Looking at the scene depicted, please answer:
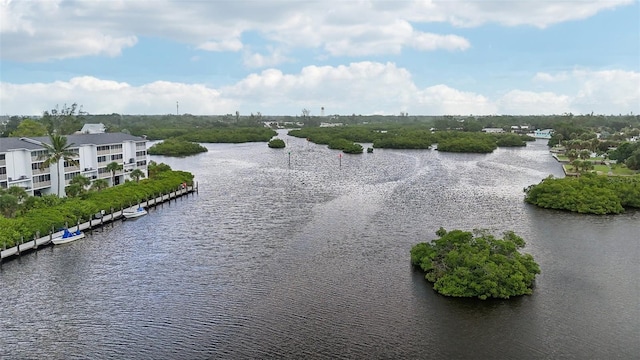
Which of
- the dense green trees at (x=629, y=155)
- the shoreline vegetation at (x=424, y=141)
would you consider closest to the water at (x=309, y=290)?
the dense green trees at (x=629, y=155)

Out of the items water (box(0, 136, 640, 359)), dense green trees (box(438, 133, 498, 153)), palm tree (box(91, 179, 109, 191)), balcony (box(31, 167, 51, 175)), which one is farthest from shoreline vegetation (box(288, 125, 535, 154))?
balcony (box(31, 167, 51, 175))

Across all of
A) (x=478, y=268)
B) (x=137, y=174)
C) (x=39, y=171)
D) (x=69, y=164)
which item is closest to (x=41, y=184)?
(x=39, y=171)

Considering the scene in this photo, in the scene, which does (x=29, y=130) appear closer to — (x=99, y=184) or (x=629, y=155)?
(x=99, y=184)

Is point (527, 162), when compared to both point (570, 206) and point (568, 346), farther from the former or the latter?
point (568, 346)

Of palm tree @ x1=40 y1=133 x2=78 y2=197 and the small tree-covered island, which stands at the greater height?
palm tree @ x1=40 y1=133 x2=78 y2=197

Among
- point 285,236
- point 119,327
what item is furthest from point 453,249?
point 119,327

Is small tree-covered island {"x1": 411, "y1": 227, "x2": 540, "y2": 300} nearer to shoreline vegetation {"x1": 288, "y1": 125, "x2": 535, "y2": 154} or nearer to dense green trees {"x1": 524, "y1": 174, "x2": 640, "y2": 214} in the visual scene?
dense green trees {"x1": 524, "y1": 174, "x2": 640, "y2": 214}

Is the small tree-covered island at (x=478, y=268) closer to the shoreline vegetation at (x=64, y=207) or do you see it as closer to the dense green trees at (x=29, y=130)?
the shoreline vegetation at (x=64, y=207)
